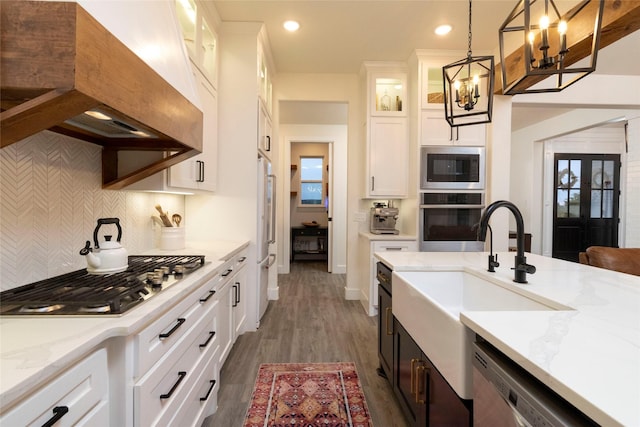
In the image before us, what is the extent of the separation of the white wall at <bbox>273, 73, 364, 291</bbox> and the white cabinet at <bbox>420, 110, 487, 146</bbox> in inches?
34.8

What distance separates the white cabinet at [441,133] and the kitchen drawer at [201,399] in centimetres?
287

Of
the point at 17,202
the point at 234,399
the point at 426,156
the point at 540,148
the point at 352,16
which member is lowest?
the point at 234,399

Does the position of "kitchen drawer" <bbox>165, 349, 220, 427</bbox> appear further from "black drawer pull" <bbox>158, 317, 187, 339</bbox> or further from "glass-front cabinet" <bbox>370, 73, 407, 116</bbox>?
"glass-front cabinet" <bbox>370, 73, 407, 116</bbox>

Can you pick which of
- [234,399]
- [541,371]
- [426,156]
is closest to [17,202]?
[234,399]

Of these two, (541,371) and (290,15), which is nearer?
(541,371)

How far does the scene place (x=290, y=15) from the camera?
2615mm

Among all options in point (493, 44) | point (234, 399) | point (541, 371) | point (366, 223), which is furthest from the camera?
point (366, 223)

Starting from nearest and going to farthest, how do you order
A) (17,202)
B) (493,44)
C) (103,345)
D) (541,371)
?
(541,371)
(103,345)
(17,202)
(493,44)

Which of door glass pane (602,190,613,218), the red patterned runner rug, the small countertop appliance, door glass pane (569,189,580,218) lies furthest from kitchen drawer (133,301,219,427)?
door glass pane (602,190,613,218)

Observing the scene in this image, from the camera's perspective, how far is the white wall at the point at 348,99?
150 inches

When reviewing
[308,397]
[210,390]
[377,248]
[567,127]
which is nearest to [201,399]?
[210,390]

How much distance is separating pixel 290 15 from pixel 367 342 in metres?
3.05

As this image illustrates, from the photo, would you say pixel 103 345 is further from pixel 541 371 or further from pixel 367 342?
pixel 367 342

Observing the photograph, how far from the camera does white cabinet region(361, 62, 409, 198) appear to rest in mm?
3465
